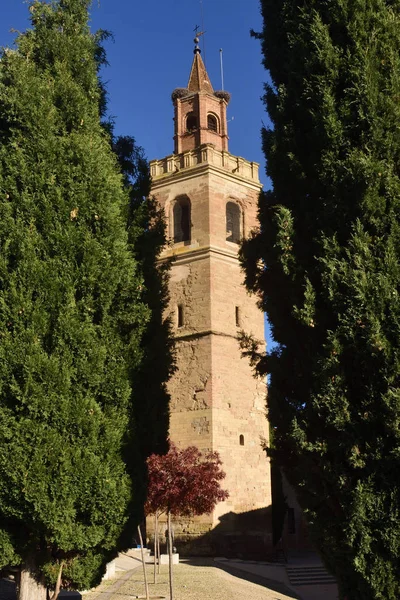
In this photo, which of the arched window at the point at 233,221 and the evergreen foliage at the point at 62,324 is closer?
the evergreen foliage at the point at 62,324

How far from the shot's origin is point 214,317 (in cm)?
2444

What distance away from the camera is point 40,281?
824cm

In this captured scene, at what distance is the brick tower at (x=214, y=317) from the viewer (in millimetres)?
23094

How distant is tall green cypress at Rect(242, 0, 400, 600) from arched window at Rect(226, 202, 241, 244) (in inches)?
687

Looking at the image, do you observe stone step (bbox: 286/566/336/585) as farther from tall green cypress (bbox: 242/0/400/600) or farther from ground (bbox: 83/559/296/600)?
tall green cypress (bbox: 242/0/400/600)

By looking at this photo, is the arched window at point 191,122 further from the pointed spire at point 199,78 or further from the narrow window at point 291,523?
the narrow window at point 291,523

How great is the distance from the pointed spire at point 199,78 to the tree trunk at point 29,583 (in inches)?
880

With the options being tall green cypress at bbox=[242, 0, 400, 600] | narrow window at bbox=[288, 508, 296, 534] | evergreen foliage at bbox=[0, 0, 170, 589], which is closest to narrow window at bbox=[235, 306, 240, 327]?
narrow window at bbox=[288, 508, 296, 534]

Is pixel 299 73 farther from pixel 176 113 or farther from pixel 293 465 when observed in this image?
pixel 176 113

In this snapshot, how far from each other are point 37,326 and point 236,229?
19.1m

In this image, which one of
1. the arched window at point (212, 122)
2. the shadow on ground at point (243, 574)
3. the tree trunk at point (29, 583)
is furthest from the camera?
the arched window at point (212, 122)

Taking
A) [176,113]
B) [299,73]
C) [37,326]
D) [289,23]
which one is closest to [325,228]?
[299,73]

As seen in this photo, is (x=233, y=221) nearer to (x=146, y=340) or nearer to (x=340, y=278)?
(x=146, y=340)

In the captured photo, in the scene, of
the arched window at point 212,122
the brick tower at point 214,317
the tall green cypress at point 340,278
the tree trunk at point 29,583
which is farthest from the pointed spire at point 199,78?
the tree trunk at point 29,583
